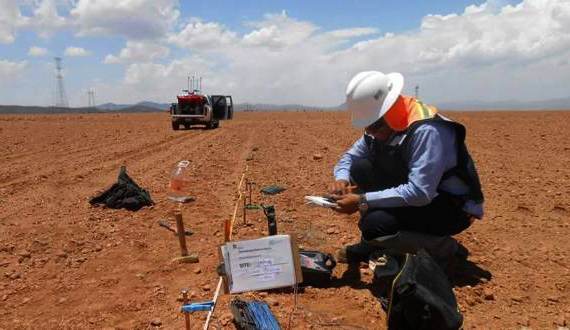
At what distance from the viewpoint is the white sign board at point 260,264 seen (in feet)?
10.1

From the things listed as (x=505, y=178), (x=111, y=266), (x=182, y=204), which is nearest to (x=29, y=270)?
(x=111, y=266)

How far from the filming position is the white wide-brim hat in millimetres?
3189

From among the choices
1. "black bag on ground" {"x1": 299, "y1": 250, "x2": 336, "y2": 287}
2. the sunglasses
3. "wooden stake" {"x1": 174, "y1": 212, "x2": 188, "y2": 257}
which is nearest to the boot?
"black bag on ground" {"x1": 299, "y1": 250, "x2": 336, "y2": 287}

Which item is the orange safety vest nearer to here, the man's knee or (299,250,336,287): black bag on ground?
the man's knee

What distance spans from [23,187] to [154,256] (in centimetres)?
410

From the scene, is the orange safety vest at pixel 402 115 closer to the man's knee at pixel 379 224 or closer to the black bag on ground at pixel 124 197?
the man's knee at pixel 379 224

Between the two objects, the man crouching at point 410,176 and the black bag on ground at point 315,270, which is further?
the black bag on ground at point 315,270

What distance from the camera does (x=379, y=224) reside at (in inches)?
138

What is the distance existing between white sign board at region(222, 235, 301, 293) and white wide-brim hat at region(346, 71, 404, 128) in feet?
3.18

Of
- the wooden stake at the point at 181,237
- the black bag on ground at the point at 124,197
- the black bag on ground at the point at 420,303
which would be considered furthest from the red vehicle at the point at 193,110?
the black bag on ground at the point at 420,303

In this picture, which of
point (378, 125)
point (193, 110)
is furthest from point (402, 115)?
point (193, 110)

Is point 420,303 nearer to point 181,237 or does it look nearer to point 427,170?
point 427,170

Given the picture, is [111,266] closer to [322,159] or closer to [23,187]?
[23,187]

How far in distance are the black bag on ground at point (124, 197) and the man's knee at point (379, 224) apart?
10.2 ft
